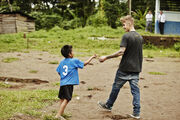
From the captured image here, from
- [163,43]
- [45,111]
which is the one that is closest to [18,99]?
[45,111]

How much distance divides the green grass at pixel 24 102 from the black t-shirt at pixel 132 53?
171 centimetres

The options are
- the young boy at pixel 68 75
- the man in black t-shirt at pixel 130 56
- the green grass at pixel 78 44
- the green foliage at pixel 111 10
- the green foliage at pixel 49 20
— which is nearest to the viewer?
the young boy at pixel 68 75

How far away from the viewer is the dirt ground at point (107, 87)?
4961 millimetres

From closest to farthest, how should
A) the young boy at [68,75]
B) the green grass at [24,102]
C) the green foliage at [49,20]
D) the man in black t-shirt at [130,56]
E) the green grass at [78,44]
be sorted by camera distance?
the young boy at [68,75] < the man in black t-shirt at [130,56] < the green grass at [24,102] < the green grass at [78,44] < the green foliage at [49,20]

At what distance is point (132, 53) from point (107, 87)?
2.77 meters

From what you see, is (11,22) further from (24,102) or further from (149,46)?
(24,102)

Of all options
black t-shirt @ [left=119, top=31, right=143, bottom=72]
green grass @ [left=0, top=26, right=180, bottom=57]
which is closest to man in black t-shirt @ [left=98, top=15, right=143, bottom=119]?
black t-shirt @ [left=119, top=31, right=143, bottom=72]

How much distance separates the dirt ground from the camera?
4.96 meters

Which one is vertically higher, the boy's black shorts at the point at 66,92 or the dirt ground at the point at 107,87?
the boy's black shorts at the point at 66,92

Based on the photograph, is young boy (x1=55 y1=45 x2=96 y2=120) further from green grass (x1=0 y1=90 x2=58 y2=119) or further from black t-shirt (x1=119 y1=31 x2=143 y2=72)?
black t-shirt (x1=119 y1=31 x2=143 y2=72)

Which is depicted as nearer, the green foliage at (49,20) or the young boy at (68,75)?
the young boy at (68,75)

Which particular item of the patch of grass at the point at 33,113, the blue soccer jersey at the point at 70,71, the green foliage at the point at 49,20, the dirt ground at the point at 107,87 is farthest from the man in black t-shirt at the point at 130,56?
the green foliage at the point at 49,20

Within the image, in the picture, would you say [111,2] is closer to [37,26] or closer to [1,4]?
[37,26]

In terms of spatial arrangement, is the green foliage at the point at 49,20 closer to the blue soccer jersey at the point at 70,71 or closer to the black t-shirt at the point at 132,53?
the black t-shirt at the point at 132,53
